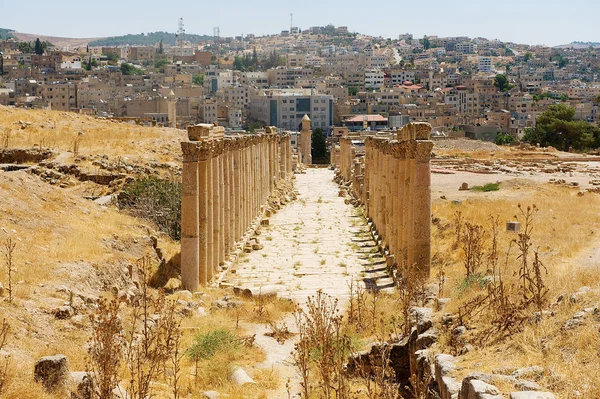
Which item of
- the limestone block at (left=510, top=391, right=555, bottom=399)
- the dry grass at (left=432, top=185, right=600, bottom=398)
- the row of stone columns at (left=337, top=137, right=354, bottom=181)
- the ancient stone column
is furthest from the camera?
the row of stone columns at (left=337, top=137, right=354, bottom=181)

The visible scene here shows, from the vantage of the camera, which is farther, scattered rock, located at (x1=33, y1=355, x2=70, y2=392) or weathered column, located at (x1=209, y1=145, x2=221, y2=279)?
weathered column, located at (x1=209, y1=145, x2=221, y2=279)

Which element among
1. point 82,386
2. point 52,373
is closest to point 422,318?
point 82,386

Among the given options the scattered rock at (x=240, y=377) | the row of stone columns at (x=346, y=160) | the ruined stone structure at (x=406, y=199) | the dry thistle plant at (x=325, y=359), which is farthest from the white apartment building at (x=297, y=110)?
the dry thistle plant at (x=325, y=359)

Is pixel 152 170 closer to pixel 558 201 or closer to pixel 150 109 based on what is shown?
pixel 558 201

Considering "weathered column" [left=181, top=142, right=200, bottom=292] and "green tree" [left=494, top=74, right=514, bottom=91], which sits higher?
"green tree" [left=494, top=74, right=514, bottom=91]

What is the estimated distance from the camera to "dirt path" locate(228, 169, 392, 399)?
13.1m

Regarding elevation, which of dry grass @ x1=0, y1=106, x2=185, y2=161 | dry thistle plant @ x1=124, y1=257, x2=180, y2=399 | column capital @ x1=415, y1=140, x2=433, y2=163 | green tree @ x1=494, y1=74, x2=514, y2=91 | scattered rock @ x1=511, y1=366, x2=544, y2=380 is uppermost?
green tree @ x1=494, y1=74, x2=514, y2=91

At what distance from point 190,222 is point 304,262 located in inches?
205

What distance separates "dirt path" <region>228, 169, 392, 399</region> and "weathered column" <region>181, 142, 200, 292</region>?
1.65 m

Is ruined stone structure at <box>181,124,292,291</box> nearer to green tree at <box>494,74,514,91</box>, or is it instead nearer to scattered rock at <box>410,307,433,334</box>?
scattered rock at <box>410,307,433,334</box>

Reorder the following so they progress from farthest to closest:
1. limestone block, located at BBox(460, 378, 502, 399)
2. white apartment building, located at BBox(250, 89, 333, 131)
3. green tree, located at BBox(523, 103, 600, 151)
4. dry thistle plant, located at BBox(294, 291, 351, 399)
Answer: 1. white apartment building, located at BBox(250, 89, 333, 131)
2. green tree, located at BBox(523, 103, 600, 151)
3. dry thistle plant, located at BBox(294, 291, 351, 399)
4. limestone block, located at BBox(460, 378, 502, 399)

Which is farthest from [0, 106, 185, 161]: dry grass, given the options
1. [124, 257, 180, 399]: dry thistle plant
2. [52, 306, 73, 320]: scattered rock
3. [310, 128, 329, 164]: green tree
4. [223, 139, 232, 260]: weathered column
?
[310, 128, 329, 164]: green tree

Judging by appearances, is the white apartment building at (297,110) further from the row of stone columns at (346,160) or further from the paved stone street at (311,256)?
the paved stone street at (311,256)

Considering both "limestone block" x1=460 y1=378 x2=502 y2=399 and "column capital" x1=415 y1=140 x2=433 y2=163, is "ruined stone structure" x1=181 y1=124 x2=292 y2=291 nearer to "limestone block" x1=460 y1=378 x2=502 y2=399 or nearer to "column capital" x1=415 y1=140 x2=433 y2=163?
"column capital" x1=415 y1=140 x2=433 y2=163
